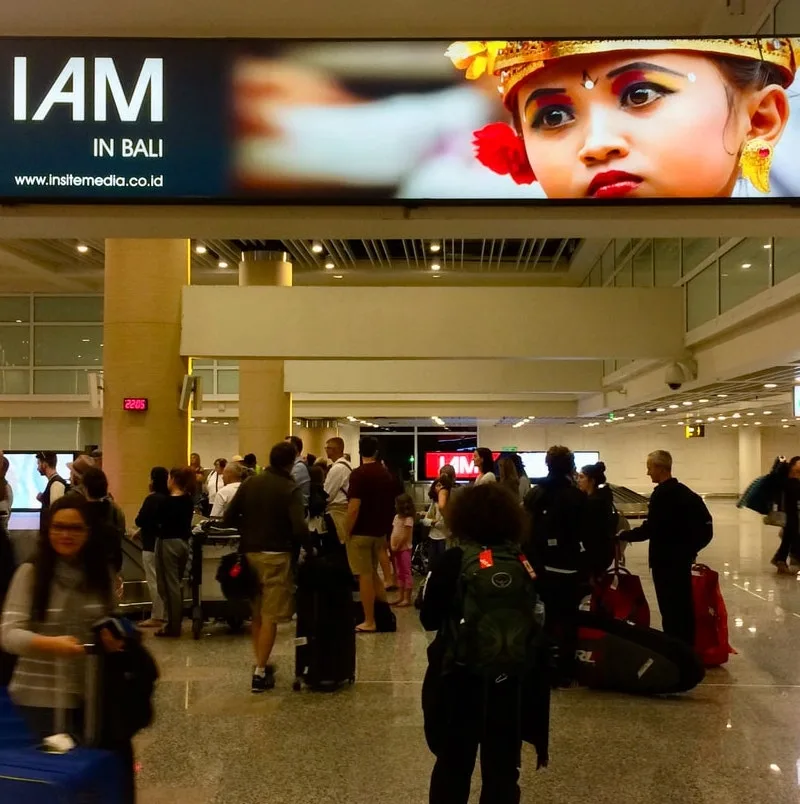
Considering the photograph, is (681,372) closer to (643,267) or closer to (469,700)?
(643,267)

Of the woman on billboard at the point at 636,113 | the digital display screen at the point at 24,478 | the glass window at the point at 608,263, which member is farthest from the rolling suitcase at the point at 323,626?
the glass window at the point at 608,263

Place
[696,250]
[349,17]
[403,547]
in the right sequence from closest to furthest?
[349,17] → [403,547] → [696,250]

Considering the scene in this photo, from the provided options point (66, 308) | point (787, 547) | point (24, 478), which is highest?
point (66, 308)

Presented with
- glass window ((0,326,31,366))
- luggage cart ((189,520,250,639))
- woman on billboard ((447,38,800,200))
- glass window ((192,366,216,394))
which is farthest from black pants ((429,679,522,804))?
glass window ((0,326,31,366))

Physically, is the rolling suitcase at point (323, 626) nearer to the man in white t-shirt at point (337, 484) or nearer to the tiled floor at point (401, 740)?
the tiled floor at point (401, 740)

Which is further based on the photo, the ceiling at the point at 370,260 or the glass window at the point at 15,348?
the glass window at the point at 15,348

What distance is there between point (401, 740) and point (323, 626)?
3.99 feet

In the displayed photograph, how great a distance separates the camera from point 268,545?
5801 mm

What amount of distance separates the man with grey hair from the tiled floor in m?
0.51

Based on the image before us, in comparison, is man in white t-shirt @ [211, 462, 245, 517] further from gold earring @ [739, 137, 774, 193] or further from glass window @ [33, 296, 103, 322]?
glass window @ [33, 296, 103, 322]

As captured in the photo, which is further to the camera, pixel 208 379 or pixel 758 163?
pixel 208 379

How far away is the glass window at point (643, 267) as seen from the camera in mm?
14602

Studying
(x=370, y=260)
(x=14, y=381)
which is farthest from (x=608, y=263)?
(x=14, y=381)

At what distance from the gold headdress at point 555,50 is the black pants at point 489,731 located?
11.6 ft
